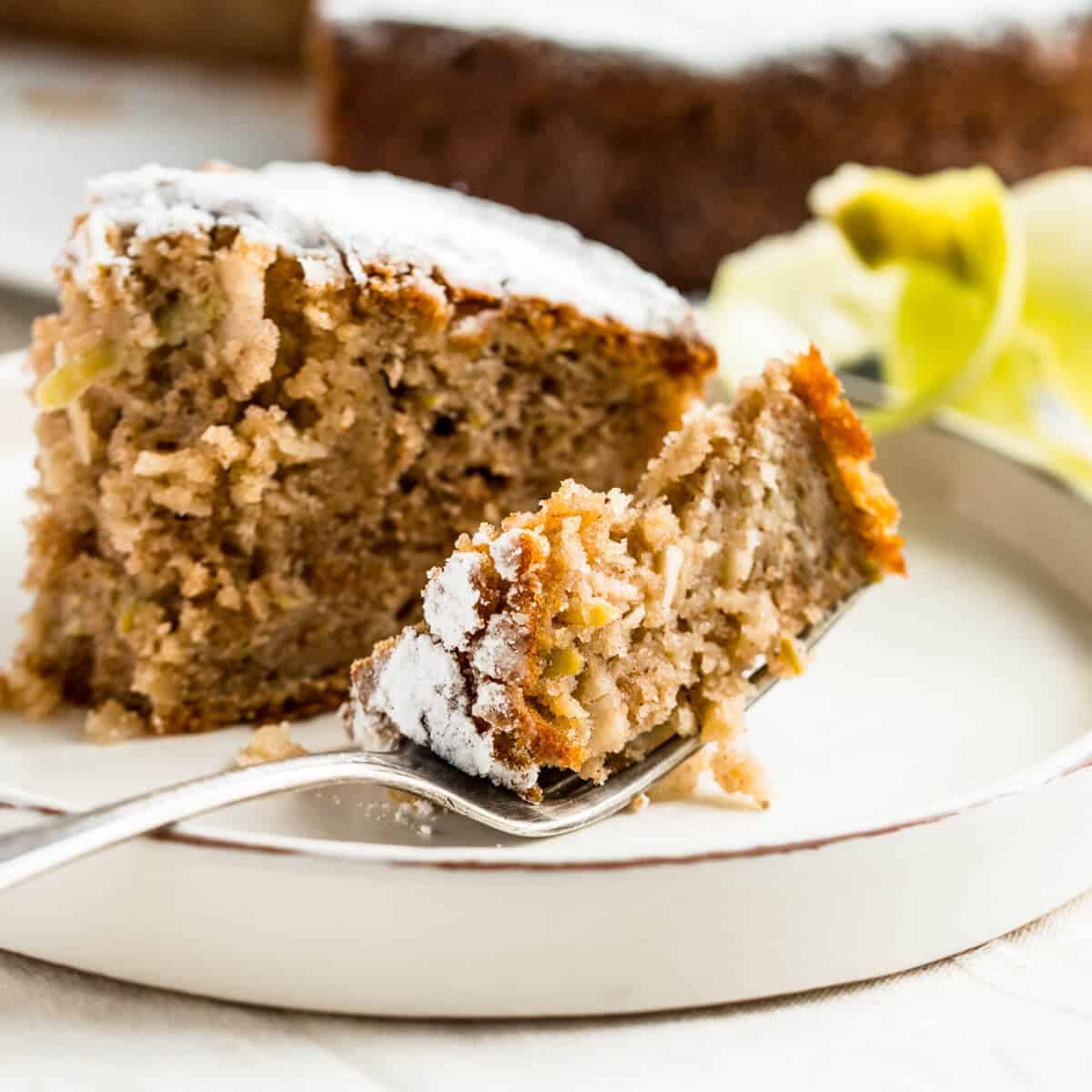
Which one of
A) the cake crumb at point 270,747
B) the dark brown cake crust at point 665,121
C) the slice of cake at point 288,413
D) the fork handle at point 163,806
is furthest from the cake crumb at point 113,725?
the dark brown cake crust at point 665,121

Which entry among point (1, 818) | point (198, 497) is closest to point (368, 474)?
point (198, 497)

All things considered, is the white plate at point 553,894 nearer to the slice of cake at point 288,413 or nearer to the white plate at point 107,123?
the slice of cake at point 288,413

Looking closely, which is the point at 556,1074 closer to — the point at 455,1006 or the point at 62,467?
the point at 455,1006

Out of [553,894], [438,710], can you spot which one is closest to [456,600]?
[438,710]

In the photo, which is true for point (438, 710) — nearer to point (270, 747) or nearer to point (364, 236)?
point (270, 747)

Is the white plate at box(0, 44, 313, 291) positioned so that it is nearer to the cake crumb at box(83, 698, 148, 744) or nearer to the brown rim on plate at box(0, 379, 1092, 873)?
the cake crumb at box(83, 698, 148, 744)

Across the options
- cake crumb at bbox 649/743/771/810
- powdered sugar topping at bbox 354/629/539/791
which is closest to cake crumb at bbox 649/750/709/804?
cake crumb at bbox 649/743/771/810
